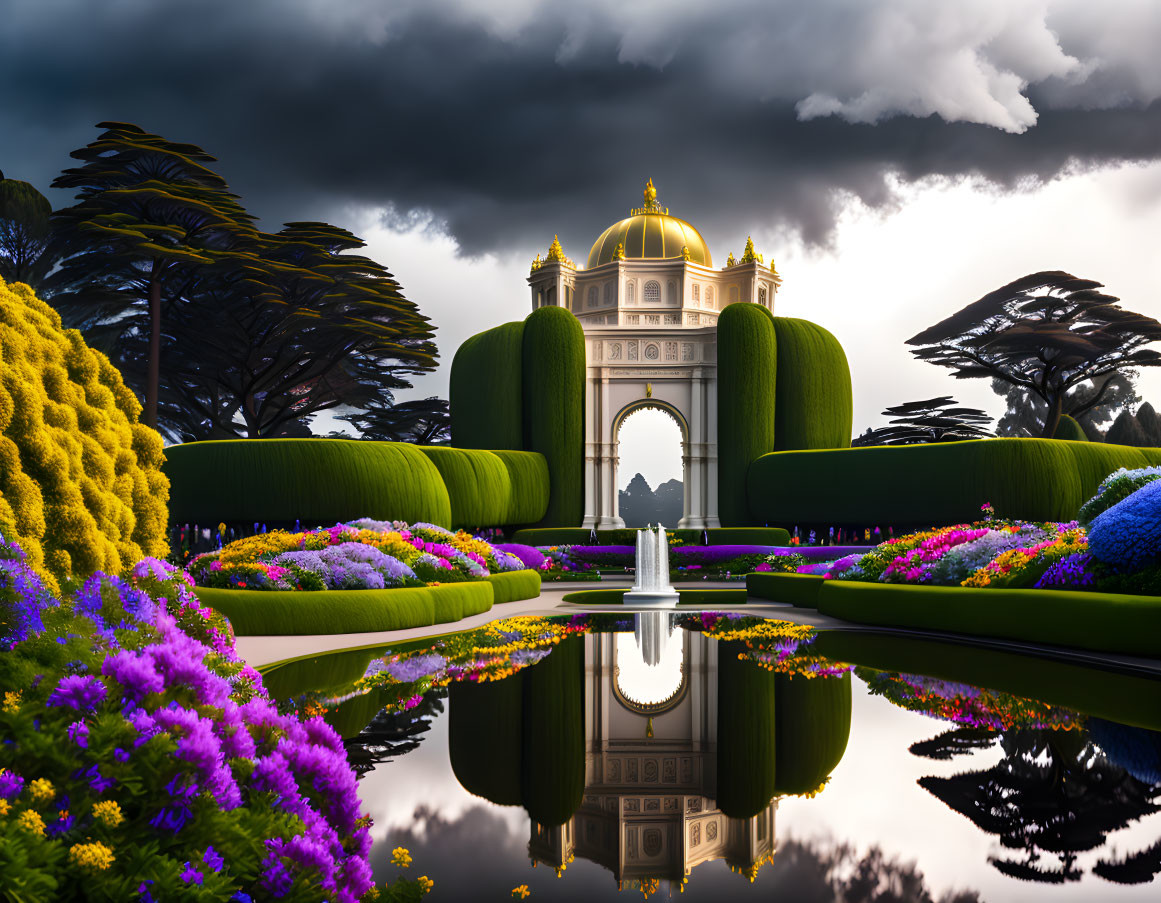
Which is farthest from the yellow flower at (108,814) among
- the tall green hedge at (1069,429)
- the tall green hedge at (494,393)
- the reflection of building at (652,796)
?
the tall green hedge at (1069,429)

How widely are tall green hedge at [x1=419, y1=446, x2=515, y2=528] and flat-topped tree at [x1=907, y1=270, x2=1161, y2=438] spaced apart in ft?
69.9

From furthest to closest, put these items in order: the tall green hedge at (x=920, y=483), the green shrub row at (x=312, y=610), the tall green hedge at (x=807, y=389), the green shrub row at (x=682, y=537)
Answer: the tall green hedge at (x=807, y=389) < the green shrub row at (x=682, y=537) < the tall green hedge at (x=920, y=483) < the green shrub row at (x=312, y=610)

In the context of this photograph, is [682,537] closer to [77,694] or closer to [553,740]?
[553,740]

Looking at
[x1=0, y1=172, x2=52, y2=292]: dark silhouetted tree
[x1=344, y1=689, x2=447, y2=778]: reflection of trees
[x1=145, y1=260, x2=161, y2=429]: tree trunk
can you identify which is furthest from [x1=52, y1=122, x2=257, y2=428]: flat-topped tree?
[x1=344, y1=689, x2=447, y2=778]: reflection of trees

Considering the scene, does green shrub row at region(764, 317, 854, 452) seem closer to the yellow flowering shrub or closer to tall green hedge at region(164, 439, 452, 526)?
tall green hedge at region(164, 439, 452, 526)

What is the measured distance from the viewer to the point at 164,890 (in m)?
2.34

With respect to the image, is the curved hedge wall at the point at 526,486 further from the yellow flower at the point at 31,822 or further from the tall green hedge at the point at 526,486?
the yellow flower at the point at 31,822

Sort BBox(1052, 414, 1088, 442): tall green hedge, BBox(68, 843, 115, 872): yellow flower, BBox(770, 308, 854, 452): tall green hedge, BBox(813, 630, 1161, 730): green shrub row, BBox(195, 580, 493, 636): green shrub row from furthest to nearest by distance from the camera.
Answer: BBox(1052, 414, 1088, 442): tall green hedge < BBox(770, 308, 854, 452): tall green hedge < BBox(195, 580, 493, 636): green shrub row < BBox(813, 630, 1161, 730): green shrub row < BBox(68, 843, 115, 872): yellow flower

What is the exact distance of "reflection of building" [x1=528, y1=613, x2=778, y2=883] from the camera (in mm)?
4129

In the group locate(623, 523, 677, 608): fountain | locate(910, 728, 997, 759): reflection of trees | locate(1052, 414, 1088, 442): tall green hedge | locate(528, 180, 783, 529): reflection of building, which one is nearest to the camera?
locate(910, 728, 997, 759): reflection of trees

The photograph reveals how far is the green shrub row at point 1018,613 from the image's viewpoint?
918 cm

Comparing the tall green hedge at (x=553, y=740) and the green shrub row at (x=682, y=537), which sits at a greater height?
the green shrub row at (x=682, y=537)

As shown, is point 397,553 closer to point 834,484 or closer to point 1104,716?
point 1104,716

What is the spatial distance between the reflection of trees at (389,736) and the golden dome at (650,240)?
35016 millimetres
